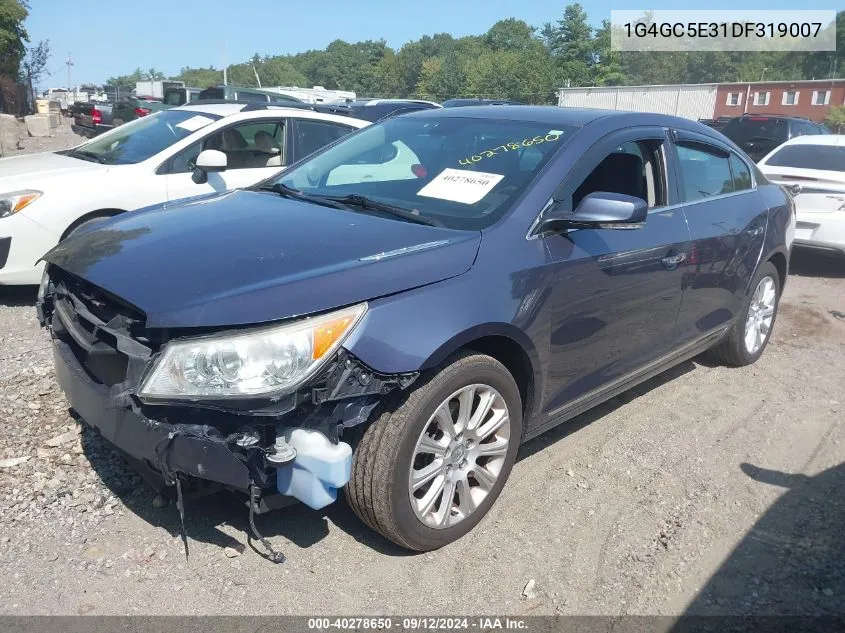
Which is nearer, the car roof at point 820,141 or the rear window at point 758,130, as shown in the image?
the car roof at point 820,141

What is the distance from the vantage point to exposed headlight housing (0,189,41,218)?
536cm

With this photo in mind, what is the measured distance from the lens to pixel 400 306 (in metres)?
2.61

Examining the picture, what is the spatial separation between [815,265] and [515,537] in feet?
25.2

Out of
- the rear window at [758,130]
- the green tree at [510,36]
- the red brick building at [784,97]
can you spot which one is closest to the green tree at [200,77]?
the green tree at [510,36]

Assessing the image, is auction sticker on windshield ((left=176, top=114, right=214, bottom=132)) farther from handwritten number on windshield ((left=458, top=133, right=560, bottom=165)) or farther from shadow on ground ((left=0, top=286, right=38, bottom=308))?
handwritten number on windshield ((left=458, top=133, right=560, bottom=165))

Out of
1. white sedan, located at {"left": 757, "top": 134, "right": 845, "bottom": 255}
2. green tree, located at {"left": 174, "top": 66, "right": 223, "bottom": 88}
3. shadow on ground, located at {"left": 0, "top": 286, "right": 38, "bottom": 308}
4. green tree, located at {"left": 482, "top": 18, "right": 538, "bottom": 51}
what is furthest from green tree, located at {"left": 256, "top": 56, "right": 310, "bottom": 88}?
shadow on ground, located at {"left": 0, "top": 286, "right": 38, "bottom": 308}

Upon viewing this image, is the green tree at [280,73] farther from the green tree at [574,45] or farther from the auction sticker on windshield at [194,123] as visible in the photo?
the auction sticker on windshield at [194,123]

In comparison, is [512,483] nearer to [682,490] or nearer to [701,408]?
[682,490]

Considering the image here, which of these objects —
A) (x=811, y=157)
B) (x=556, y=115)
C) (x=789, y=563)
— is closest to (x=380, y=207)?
(x=556, y=115)

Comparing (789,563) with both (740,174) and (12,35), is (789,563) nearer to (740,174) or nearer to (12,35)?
(740,174)

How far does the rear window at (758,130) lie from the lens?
1330 centimetres

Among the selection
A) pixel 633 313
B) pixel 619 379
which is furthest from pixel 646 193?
pixel 619 379

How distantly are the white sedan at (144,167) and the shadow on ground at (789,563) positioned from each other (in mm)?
4347

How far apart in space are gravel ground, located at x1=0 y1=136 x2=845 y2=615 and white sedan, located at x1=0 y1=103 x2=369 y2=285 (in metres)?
1.64
